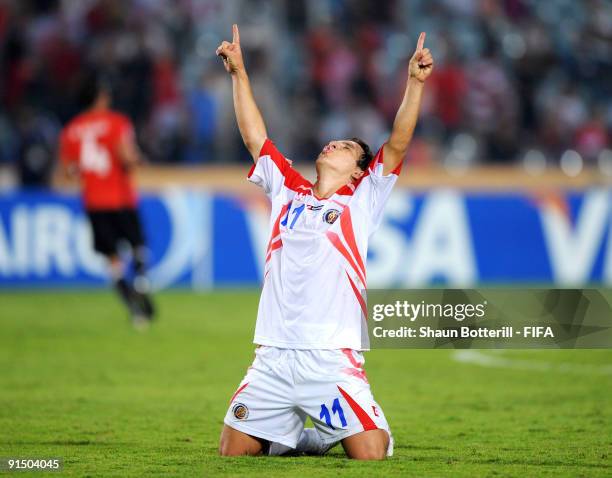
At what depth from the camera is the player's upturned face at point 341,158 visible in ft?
20.9

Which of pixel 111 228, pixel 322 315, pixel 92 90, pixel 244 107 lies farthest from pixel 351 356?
pixel 92 90

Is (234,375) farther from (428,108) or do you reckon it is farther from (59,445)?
(428,108)

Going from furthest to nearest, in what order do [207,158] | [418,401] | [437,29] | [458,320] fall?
[437,29]
[207,158]
[418,401]
[458,320]

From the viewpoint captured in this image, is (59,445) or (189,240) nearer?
(59,445)

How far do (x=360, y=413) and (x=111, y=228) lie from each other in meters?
7.61

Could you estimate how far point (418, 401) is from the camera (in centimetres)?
844

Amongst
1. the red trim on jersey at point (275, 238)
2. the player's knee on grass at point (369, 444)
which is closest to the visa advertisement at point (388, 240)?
the red trim on jersey at point (275, 238)

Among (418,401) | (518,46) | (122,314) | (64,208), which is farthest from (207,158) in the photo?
(418,401)

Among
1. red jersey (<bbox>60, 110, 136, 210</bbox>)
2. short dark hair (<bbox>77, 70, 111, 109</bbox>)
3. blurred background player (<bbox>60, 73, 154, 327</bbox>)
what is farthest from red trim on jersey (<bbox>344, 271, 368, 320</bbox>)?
short dark hair (<bbox>77, 70, 111, 109</bbox>)

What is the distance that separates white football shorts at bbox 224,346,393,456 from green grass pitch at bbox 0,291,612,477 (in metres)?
0.16

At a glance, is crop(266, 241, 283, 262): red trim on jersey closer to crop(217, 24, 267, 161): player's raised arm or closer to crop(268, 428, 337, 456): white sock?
crop(217, 24, 267, 161): player's raised arm

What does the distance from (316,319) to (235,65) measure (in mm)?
1463

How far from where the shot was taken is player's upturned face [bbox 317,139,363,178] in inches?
251

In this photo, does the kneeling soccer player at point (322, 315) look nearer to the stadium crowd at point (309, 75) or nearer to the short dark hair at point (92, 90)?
the short dark hair at point (92, 90)
